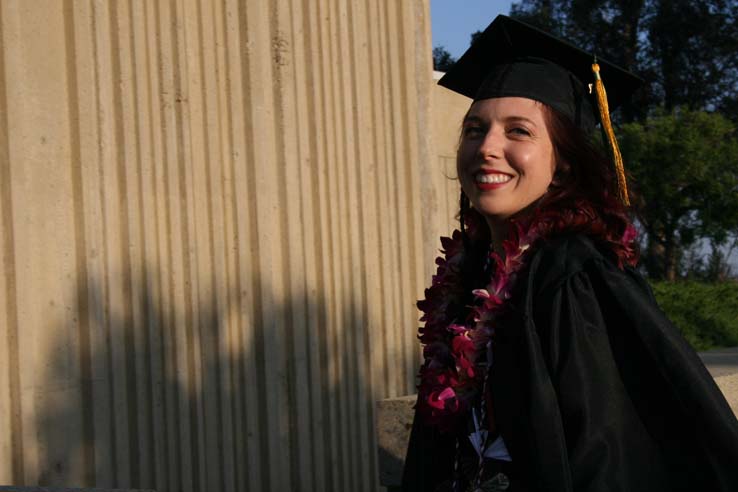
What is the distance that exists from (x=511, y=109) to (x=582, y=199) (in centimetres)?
28

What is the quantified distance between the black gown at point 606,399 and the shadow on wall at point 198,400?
238cm

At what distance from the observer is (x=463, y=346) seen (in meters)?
2.21

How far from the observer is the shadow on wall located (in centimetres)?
393

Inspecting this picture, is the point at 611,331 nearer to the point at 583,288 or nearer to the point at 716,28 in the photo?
the point at 583,288

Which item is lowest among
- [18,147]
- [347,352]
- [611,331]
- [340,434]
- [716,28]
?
[340,434]

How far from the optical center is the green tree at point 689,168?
22578 mm

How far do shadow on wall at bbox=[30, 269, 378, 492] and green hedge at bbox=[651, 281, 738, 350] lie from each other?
787 centimetres

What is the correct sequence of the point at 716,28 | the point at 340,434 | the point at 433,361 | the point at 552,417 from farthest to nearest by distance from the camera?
the point at 716,28 → the point at 340,434 → the point at 433,361 → the point at 552,417

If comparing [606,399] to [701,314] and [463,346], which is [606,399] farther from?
[701,314]

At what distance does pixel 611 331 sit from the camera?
1949 millimetres

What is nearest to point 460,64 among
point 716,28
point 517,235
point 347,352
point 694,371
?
point 517,235

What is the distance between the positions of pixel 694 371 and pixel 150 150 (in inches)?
113

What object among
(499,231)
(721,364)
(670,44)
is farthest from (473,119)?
(670,44)

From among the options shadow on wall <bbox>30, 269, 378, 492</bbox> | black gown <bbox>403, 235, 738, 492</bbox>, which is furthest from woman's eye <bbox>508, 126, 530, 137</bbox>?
shadow on wall <bbox>30, 269, 378, 492</bbox>
